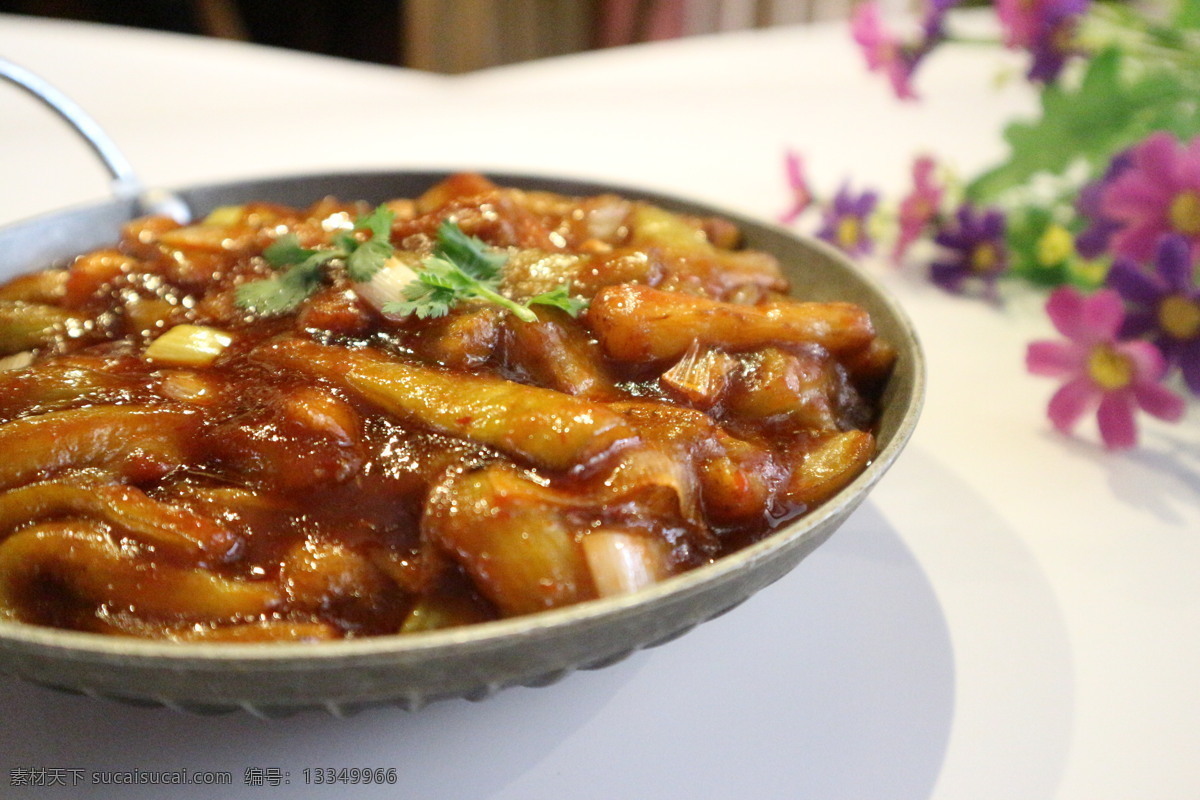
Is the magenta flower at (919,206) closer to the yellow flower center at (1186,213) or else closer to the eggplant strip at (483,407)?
the yellow flower center at (1186,213)

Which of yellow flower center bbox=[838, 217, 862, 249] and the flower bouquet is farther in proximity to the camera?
yellow flower center bbox=[838, 217, 862, 249]

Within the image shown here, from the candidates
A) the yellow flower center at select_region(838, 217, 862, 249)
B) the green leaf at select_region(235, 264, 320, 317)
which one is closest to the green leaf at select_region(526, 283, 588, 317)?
the green leaf at select_region(235, 264, 320, 317)

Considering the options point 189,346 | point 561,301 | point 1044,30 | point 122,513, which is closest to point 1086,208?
point 1044,30

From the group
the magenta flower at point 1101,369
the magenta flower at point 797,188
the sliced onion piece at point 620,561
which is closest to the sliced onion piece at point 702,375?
the sliced onion piece at point 620,561

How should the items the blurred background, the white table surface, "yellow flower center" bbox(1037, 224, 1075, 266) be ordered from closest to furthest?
the white table surface
"yellow flower center" bbox(1037, 224, 1075, 266)
the blurred background

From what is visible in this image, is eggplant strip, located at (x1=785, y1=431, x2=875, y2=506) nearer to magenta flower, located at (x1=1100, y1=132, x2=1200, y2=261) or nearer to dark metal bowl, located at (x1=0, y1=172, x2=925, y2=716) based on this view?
dark metal bowl, located at (x1=0, y1=172, x2=925, y2=716)

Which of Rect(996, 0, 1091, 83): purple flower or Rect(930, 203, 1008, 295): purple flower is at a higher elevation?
Rect(996, 0, 1091, 83): purple flower
